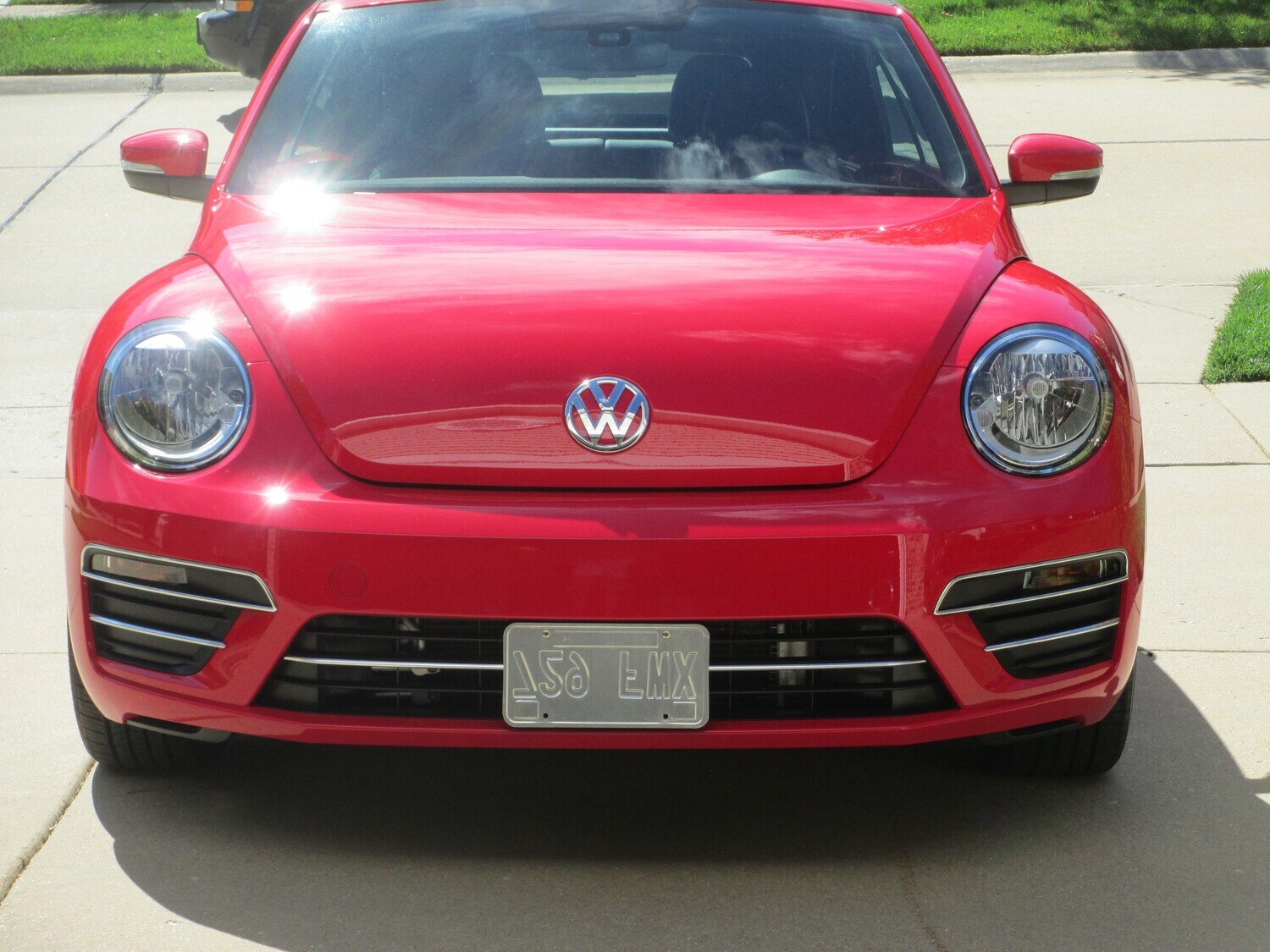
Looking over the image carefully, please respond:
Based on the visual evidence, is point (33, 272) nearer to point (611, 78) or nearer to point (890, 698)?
point (611, 78)

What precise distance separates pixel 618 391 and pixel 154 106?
10.4 metres

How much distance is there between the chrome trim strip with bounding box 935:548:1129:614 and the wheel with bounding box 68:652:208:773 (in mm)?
1403

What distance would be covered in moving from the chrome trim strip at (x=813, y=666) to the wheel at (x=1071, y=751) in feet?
1.99

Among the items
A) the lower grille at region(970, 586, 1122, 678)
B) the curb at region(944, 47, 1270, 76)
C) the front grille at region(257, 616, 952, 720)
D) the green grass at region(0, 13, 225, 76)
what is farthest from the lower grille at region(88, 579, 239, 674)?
the curb at region(944, 47, 1270, 76)

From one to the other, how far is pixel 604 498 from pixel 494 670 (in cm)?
31

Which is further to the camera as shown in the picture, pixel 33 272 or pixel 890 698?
pixel 33 272

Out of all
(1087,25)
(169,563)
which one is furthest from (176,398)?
(1087,25)

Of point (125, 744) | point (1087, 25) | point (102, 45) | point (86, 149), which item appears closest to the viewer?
point (125, 744)

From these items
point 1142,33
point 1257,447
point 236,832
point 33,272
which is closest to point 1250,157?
point 1142,33

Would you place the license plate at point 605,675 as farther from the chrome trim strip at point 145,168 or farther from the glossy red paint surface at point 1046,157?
the chrome trim strip at point 145,168

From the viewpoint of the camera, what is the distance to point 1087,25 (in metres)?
14.3

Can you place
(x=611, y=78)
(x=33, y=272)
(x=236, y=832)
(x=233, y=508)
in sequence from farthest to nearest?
(x=33, y=272)
(x=611, y=78)
(x=236, y=832)
(x=233, y=508)

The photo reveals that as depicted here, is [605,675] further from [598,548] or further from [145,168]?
[145,168]

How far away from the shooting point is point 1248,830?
9.64 ft
